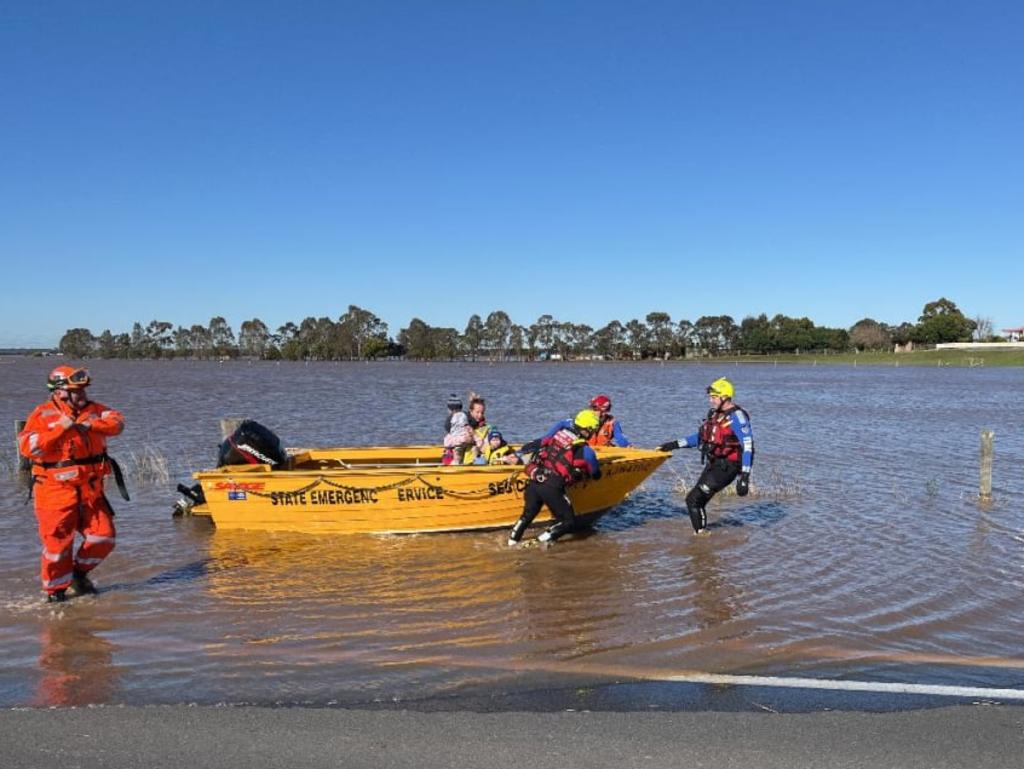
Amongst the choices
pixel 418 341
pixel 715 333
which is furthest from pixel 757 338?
pixel 418 341

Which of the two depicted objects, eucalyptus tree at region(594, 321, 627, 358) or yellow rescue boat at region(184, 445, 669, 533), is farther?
eucalyptus tree at region(594, 321, 627, 358)

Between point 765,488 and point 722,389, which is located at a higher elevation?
point 722,389

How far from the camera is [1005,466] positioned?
17297 mm

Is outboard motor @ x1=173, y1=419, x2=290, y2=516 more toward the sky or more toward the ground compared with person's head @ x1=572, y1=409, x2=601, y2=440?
more toward the ground

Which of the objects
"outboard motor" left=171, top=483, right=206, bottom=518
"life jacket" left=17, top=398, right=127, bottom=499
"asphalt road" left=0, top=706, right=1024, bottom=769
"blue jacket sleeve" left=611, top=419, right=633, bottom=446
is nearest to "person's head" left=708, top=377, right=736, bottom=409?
"blue jacket sleeve" left=611, top=419, right=633, bottom=446

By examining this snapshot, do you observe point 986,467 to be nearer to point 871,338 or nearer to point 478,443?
point 478,443

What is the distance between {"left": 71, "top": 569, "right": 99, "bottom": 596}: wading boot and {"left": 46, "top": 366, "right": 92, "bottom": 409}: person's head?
5.04 feet

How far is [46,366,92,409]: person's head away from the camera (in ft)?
23.9

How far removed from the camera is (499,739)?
4.45m

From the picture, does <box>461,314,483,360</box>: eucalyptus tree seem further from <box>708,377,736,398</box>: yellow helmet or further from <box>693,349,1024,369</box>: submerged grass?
<box>708,377,736,398</box>: yellow helmet

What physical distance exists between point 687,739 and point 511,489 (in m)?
6.30

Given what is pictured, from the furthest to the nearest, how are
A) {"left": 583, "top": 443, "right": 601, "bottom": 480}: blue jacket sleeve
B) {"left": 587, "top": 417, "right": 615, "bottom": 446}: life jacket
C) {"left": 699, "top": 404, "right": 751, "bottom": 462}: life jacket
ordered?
1. {"left": 587, "top": 417, "right": 615, "bottom": 446}: life jacket
2. {"left": 699, "top": 404, "right": 751, "bottom": 462}: life jacket
3. {"left": 583, "top": 443, "right": 601, "bottom": 480}: blue jacket sleeve

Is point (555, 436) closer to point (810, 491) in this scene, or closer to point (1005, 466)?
point (810, 491)

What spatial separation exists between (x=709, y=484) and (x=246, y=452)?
602cm
